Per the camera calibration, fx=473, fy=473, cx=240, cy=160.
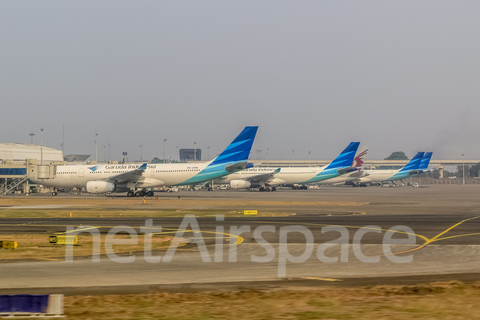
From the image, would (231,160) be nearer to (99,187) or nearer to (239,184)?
(99,187)

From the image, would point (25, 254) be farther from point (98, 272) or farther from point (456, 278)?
point (456, 278)

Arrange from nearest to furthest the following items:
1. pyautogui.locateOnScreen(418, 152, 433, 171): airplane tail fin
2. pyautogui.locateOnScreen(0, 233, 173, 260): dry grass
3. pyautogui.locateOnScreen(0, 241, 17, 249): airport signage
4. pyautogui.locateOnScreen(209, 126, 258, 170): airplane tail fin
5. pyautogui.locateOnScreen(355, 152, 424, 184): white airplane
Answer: pyautogui.locateOnScreen(0, 233, 173, 260): dry grass, pyautogui.locateOnScreen(0, 241, 17, 249): airport signage, pyautogui.locateOnScreen(209, 126, 258, 170): airplane tail fin, pyautogui.locateOnScreen(355, 152, 424, 184): white airplane, pyautogui.locateOnScreen(418, 152, 433, 171): airplane tail fin

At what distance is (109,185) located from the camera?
64188mm

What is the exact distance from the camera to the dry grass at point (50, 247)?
19.9 metres

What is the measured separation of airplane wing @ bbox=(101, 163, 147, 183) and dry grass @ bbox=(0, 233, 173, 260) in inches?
1494

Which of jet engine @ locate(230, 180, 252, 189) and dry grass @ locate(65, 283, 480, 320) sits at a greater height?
jet engine @ locate(230, 180, 252, 189)

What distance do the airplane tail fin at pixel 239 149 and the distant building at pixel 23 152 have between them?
63264mm

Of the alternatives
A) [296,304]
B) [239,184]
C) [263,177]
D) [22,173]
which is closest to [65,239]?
[296,304]

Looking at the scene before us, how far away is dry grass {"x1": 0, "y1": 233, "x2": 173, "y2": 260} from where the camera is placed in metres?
19.9

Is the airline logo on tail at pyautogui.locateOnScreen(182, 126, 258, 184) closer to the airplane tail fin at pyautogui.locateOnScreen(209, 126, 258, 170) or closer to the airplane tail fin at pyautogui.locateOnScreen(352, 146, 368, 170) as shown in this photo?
the airplane tail fin at pyautogui.locateOnScreen(209, 126, 258, 170)

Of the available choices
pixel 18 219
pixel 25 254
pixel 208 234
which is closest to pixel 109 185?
pixel 18 219

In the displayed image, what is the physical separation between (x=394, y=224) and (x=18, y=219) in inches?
1079

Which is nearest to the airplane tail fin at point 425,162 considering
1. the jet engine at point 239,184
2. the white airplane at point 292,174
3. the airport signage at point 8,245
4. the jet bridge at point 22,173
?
the white airplane at point 292,174

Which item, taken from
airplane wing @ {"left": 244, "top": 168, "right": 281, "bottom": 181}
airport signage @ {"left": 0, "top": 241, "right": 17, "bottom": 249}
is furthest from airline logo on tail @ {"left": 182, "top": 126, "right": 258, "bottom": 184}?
airport signage @ {"left": 0, "top": 241, "right": 17, "bottom": 249}
